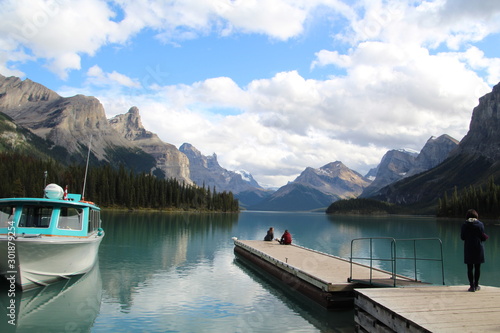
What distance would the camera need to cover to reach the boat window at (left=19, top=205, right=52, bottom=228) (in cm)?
2369

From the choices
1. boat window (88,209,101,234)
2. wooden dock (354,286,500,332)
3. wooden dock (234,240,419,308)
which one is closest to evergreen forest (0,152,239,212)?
boat window (88,209,101,234)

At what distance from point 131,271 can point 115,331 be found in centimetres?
1506

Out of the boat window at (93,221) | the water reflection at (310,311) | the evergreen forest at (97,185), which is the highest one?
the evergreen forest at (97,185)

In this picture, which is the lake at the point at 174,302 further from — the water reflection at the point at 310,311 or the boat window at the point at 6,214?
the boat window at the point at 6,214

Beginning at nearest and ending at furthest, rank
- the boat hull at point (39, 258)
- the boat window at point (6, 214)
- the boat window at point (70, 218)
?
the boat hull at point (39, 258)
the boat window at point (6, 214)
the boat window at point (70, 218)

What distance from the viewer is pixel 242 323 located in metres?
19.0

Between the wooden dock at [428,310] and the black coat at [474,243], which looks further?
the black coat at [474,243]

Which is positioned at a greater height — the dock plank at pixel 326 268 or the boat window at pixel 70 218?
the boat window at pixel 70 218

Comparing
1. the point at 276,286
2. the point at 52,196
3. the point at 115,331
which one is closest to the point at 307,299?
the point at 276,286

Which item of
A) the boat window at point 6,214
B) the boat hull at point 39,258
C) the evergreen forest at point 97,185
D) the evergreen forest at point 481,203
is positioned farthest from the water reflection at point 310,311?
the evergreen forest at point 481,203

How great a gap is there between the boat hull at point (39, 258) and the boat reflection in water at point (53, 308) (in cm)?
80

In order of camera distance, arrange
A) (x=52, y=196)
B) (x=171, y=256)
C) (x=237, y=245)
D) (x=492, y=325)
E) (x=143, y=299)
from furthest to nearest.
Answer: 1. (x=237, y=245)
2. (x=171, y=256)
3. (x=52, y=196)
4. (x=143, y=299)
5. (x=492, y=325)

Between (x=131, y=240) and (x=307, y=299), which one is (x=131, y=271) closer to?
(x=307, y=299)

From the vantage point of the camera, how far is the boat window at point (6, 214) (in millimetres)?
23328
